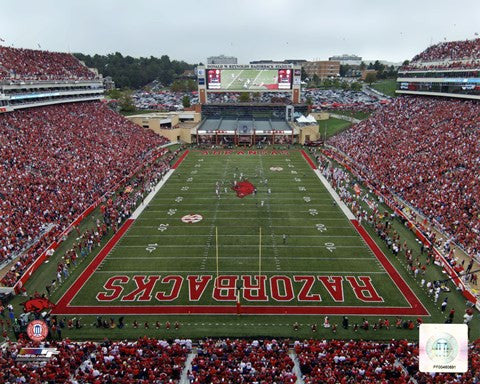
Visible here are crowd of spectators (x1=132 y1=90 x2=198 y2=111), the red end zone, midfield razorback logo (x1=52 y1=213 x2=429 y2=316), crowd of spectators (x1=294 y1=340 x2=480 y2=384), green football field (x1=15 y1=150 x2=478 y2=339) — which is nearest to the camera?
crowd of spectators (x1=294 y1=340 x2=480 y2=384)

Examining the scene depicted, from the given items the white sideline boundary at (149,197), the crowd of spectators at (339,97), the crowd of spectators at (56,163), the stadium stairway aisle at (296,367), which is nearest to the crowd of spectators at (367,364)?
the stadium stairway aisle at (296,367)

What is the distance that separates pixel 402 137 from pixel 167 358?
116 feet

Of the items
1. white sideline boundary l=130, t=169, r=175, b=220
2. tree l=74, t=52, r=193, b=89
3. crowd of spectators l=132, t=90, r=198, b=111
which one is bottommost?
white sideline boundary l=130, t=169, r=175, b=220

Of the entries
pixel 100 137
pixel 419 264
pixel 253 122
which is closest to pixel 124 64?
pixel 253 122

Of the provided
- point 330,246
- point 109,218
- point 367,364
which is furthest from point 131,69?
point 367,364

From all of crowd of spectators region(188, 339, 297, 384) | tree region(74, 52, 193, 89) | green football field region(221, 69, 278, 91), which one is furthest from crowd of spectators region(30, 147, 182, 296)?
tree region(74, 52, 193, 89)

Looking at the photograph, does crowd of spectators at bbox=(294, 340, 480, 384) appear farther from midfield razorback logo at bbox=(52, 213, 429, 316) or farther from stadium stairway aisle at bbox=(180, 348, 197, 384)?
stadium stairway aisle at bbox=(180, 348, 197, 384)

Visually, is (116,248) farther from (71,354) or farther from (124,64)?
(124,64)

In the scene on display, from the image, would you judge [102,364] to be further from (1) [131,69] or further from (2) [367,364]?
(1) [131,69]

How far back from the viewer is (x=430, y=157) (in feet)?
108

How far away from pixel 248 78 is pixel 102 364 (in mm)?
52205

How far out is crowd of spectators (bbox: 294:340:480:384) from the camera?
39.0 ft

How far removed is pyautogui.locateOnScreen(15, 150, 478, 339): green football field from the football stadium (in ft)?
0.36

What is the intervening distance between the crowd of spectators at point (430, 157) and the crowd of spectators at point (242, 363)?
13.6 meters
